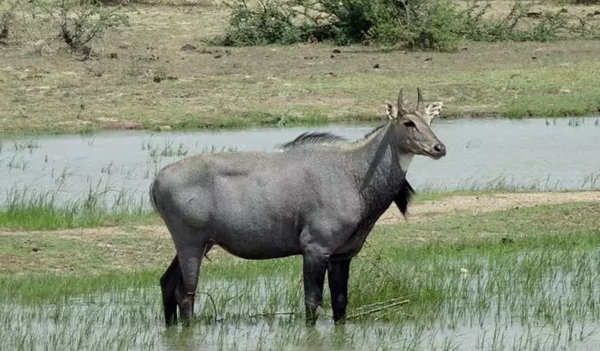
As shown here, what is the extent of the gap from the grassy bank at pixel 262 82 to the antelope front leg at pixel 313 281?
11.9 m

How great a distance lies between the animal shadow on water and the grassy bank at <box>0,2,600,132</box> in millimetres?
11611

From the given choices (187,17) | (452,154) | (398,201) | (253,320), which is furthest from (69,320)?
Result: (187,17)

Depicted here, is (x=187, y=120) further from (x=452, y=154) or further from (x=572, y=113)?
(x=572, y=113)

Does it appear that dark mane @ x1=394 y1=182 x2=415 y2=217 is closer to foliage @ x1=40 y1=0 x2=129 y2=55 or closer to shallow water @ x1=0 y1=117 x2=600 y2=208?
shallow water @ x1=0 y1=117 x2=600 y2=208

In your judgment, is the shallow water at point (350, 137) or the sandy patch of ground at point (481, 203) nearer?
the sandy patch of ground at point (481, 203)

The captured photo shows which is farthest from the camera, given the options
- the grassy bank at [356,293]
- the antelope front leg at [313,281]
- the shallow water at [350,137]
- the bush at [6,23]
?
the bush at [6,23]

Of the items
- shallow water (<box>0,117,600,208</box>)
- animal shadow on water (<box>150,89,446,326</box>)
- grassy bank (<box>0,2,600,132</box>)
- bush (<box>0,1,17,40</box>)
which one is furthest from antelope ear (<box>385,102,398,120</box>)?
bush (<box>0,1,17,40</box>)

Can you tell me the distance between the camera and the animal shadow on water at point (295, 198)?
9.97m

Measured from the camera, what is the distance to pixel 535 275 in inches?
464

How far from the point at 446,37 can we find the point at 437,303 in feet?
52.1

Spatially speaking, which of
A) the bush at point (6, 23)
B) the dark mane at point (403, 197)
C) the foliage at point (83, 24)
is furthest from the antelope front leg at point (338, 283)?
the bush at point (6, 23)

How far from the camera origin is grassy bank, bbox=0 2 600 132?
22156 millimetres

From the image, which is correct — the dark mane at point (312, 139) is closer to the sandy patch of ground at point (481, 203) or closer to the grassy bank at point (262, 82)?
the sandy patch of ground at point (481, 203)

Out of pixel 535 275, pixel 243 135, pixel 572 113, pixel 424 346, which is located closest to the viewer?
pixel 424 346
